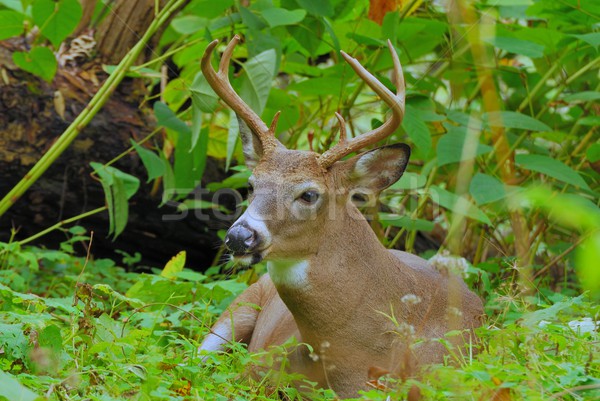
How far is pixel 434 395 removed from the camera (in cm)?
244

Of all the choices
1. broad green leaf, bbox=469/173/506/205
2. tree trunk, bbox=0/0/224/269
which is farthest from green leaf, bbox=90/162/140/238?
broad green leaf, bbox=469/173/506/205

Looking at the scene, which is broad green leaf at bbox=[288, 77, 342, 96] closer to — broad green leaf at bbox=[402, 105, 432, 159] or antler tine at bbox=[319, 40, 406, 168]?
broad green leaf at bbox=[402, 105, 432, 159]

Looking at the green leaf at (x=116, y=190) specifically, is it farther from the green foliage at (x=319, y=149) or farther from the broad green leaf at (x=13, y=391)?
the broad green leaf at (x=13, y=391)

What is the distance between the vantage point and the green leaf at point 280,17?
4.75 meters

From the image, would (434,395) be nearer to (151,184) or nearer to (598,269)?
(598,269)

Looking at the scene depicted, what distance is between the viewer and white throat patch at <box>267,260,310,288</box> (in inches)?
142

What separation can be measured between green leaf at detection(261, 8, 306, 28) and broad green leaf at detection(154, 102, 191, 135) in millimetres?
802

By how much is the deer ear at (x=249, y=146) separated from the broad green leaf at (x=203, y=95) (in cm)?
72

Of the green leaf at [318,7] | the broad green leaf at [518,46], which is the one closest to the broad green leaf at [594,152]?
the broad green leaf at [518,46]

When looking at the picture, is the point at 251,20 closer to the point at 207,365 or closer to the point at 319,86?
the point at 319,86

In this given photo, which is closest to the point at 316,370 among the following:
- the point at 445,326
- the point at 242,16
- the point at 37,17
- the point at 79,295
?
the point at 445,326

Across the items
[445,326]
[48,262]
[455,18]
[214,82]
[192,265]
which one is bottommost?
[192,265]

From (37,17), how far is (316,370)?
8.36 feet

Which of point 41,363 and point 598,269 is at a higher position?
point 598,269
